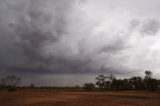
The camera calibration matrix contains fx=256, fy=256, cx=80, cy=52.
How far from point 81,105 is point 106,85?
78.9 m

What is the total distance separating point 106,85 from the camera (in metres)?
107

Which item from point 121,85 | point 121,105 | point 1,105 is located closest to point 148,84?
point 121,85

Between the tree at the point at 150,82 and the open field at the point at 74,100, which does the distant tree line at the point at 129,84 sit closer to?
the tree at the point at 150,82

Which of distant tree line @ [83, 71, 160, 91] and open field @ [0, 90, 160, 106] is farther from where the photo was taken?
distant tree line @ [83, 71, 160, 91]

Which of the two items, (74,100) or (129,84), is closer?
(74,100)

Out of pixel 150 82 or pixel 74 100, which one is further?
pixel 150 82

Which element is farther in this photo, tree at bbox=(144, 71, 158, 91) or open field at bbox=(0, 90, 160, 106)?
tree at bbox=(144, 71, 158, 91)

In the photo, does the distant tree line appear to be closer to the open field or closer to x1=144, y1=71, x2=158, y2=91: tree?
x1=144, y1=71, x2=158, y2=91: tree

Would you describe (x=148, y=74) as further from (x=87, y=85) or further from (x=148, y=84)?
(x=87, y=85)

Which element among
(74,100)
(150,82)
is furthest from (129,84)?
(74,100)

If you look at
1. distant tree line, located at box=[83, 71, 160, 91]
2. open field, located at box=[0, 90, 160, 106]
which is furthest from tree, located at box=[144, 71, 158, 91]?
open field, located at box=[0, 90, 160, 106]

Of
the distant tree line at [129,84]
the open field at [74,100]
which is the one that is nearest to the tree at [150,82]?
the distant tree line at [129,84]

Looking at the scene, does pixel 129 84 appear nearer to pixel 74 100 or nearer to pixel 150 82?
pixel 150 82

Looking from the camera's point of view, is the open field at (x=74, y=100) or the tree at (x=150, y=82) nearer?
the open field at (x=74, y=100)
